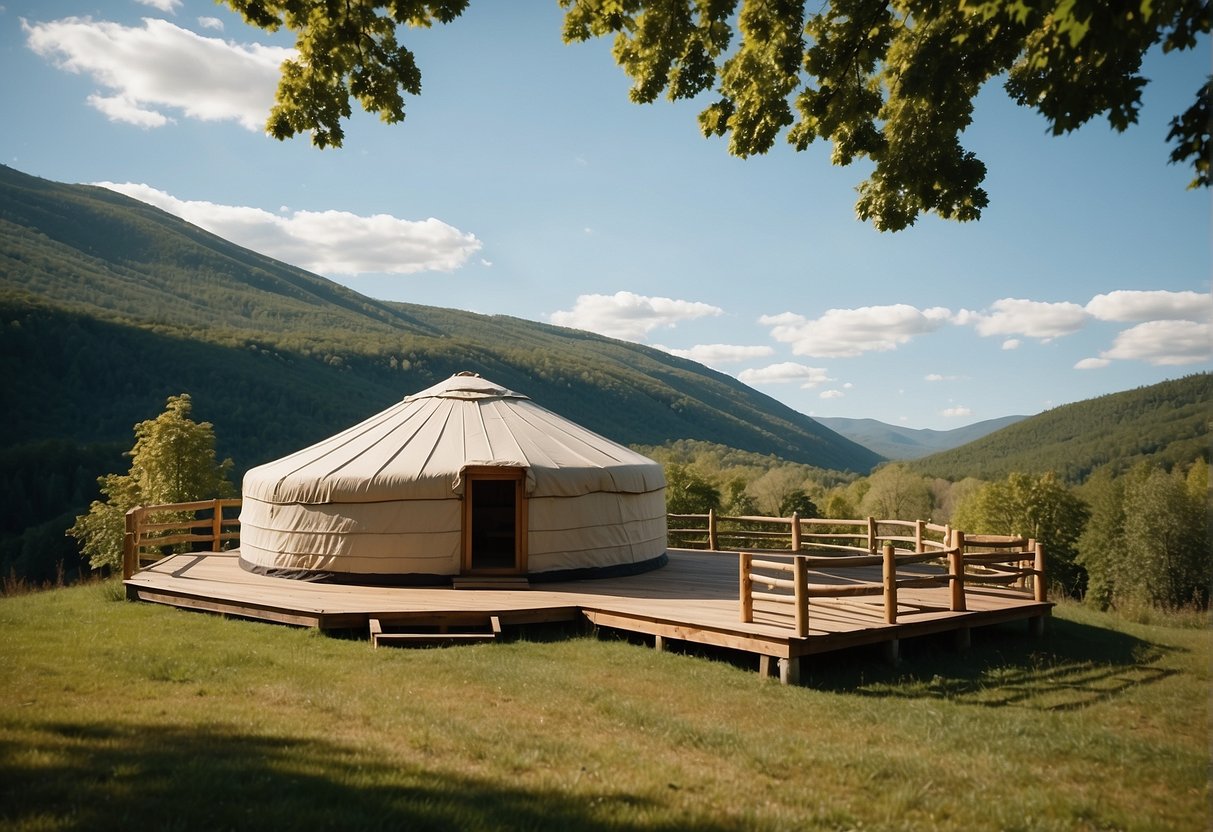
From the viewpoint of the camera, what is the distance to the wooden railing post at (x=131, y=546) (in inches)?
332

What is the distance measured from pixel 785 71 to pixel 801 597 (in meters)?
3.61

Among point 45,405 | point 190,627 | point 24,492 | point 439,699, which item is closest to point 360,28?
point 439,699

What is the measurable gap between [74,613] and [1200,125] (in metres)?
9.06

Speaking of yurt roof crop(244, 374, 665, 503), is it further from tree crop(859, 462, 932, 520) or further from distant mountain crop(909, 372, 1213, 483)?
distant mountain crop(909, 372, 1213, 483)

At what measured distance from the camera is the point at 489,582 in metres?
8.05

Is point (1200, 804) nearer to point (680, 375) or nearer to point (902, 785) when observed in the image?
point (902, 785)

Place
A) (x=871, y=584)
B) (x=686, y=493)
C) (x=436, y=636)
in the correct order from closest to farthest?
(x=436, y=636), (x=871, y=584), (x=686, y=493)

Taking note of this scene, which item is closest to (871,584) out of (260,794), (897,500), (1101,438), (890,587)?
(890,587)

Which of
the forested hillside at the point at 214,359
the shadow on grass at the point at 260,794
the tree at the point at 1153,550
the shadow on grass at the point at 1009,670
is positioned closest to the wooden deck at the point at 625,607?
the shadow on grass at the point at 1009,670

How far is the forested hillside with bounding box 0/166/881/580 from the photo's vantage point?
48.2m

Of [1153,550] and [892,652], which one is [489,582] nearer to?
[892,652]

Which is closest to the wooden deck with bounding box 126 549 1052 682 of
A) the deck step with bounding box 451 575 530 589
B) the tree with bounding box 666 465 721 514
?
the deck step with bounding box 451 575 530 589

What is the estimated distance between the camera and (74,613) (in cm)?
732

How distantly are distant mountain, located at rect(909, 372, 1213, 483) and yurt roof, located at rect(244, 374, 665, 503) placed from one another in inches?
2004
